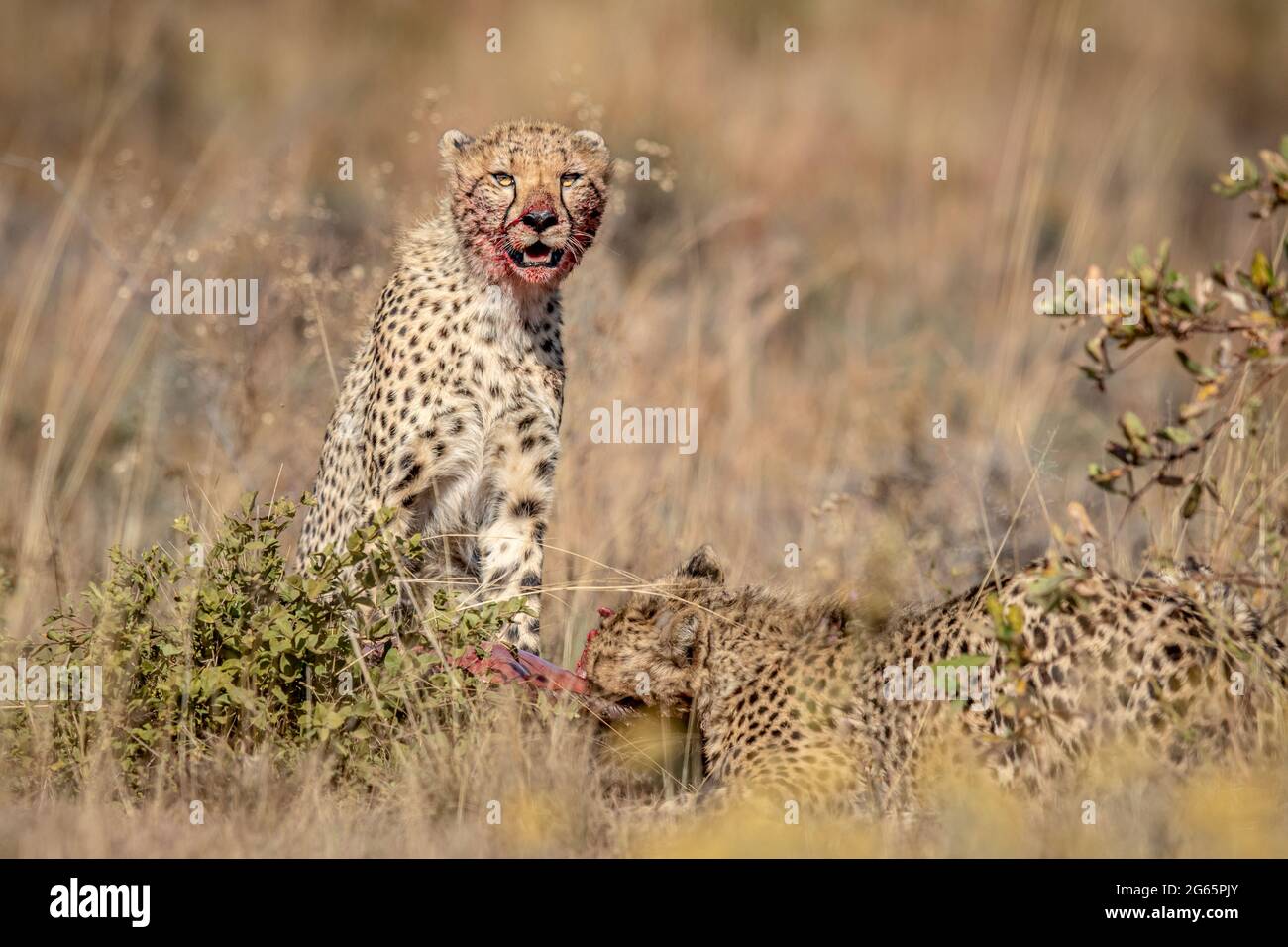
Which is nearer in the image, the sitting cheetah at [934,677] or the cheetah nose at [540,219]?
the sitting cheetah at [934,677]

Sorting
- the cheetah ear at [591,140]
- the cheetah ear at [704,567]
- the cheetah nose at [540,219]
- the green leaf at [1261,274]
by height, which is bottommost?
the cheetah ear at [704,567]

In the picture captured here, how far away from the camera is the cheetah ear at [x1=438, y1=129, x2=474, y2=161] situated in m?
5.61

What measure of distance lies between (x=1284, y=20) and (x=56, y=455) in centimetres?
1176

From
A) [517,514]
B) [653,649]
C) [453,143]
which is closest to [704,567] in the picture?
[653,649]

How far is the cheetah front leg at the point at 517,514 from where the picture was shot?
561 centimetres

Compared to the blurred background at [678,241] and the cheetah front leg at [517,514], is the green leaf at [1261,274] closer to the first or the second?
the blurred background at [678,241]

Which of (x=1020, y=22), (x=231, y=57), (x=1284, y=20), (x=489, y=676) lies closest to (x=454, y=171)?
(x=489, y=676)

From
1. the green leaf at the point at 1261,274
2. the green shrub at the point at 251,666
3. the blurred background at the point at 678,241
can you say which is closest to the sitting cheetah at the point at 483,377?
the blurred background at the point at 678,241

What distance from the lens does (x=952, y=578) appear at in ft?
20.8

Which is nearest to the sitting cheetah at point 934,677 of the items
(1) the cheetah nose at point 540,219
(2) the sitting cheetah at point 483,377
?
(2) the sitting cheetah at point 483,377

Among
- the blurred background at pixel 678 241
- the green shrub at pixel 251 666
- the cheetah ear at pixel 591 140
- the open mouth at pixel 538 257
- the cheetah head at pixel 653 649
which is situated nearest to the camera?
the green shrub at pixel 251 666

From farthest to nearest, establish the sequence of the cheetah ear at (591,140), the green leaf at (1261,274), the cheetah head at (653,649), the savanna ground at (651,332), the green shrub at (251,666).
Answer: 1. the cheetah ear at (591,140)
2. the cheetah head at (653,649)
3. the green shrub at (251,666)
4. the savanna ground at (651,332)
5. the green leaf at (1261,274)

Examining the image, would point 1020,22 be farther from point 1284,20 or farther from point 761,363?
point 761,363

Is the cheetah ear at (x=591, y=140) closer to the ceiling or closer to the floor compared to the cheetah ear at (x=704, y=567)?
closer to the ceiling
